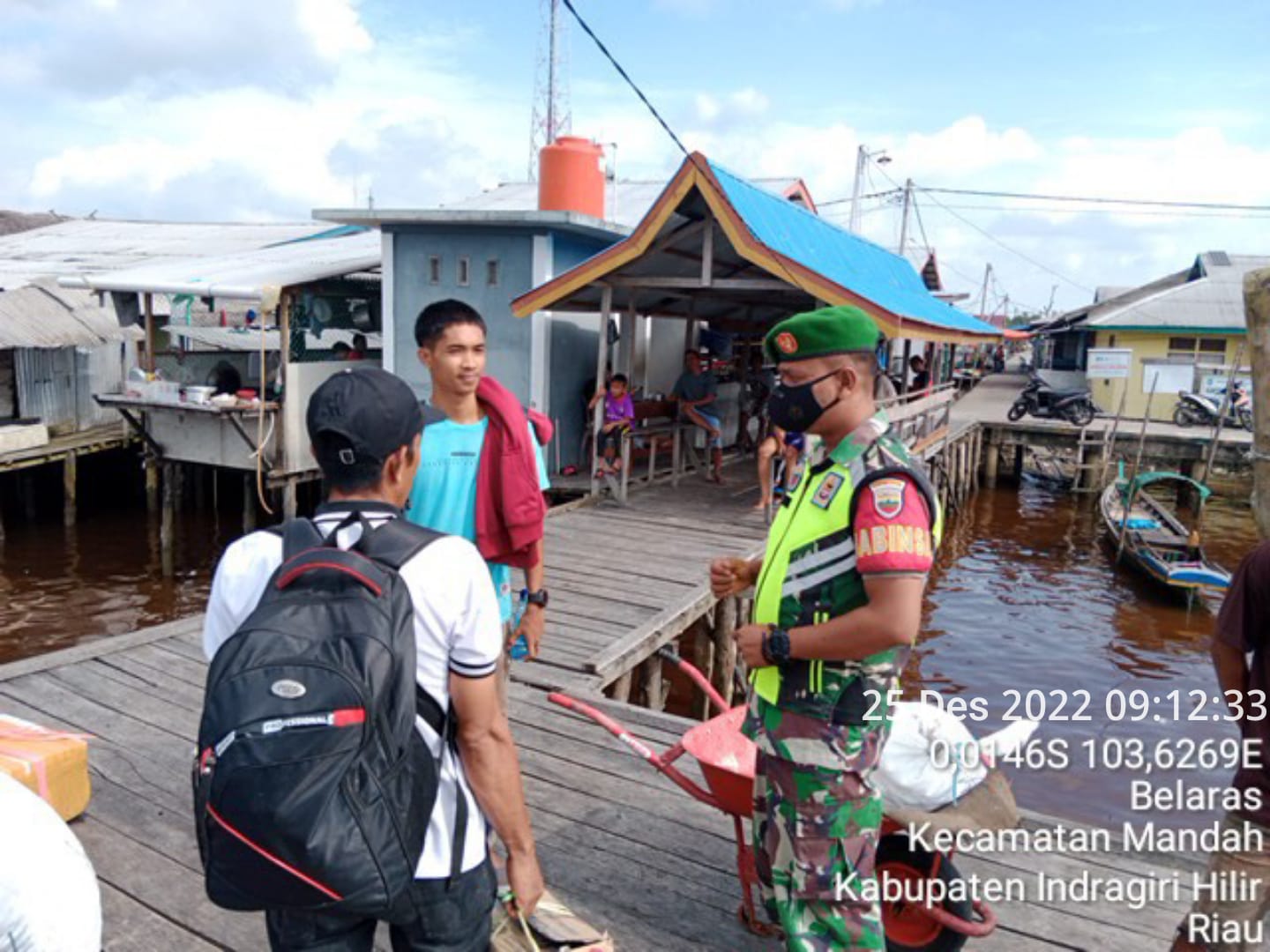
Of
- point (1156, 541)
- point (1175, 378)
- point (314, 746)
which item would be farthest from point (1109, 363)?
point (314, 746)

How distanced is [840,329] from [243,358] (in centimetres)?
1581

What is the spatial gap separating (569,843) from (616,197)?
14.8m

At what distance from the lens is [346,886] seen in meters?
1.48

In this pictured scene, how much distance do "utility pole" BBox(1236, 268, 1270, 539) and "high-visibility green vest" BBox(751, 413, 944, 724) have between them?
1.07 meters

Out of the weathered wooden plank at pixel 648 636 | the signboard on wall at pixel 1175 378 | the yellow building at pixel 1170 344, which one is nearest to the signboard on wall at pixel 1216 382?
the yellow building at pixel 1170 344

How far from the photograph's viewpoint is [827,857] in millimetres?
2258

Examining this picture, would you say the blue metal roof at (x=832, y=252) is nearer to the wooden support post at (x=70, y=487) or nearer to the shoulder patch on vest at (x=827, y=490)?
the shoulder patch on vest at (x=827, y=490)

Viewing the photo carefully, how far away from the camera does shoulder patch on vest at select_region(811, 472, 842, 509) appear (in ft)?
7.27

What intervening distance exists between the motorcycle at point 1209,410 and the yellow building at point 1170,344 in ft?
3.01

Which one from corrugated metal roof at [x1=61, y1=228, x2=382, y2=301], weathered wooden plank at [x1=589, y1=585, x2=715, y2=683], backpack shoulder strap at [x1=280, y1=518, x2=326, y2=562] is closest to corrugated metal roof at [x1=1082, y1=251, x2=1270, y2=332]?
corrugated metal roof at [x1=61, y1=228, x2=382, y2=301]

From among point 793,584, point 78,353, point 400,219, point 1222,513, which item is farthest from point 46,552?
point 1222,513

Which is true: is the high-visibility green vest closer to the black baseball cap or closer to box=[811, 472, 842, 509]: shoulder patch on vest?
box=[811, 472, 842, 509]: shoulder patch on vest

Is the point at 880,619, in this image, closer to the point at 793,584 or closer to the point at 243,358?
the point at 793,584

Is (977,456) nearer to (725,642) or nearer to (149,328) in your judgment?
(725,642)
